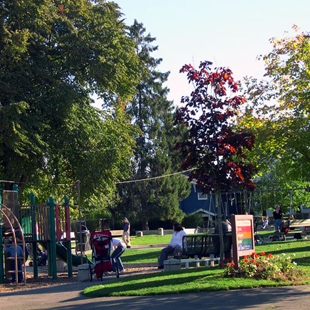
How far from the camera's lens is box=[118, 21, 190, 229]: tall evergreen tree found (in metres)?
62.0

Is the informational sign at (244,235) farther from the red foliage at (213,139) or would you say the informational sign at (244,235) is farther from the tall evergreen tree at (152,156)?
the tall evergreen tree at (152,156)

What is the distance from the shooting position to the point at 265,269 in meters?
12.4

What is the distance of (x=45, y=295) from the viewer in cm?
1301

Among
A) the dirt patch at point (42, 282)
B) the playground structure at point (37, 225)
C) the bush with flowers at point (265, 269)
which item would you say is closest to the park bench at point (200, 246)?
the dirt patch at point (42, 282)

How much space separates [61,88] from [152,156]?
35203 millimetres

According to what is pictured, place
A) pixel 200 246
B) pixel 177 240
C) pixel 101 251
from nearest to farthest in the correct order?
pixel 101 251 < pixel 200 246 < pixel 177 240

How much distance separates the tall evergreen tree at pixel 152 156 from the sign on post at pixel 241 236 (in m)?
47.7

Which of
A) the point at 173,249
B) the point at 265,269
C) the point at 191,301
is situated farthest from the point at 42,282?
the point at 191,301

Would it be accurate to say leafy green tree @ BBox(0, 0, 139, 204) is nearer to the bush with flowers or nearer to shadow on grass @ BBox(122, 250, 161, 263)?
shadow on grass @ BBox(122, 250, 161, 263)

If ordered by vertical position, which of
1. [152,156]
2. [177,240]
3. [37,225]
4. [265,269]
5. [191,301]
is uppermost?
[152,156]

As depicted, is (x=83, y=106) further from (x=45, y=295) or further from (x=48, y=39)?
(x=45, y=295)

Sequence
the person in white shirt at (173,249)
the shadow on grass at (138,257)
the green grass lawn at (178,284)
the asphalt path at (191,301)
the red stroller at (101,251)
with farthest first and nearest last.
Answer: the shadow on grass at (138,257), the person in white shirt at (173,249), the red stroller at (101,251), the green grass lawn at (178,284), the asphalt path at (191,301)

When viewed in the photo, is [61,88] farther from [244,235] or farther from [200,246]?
[244,235]

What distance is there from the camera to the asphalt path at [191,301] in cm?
967
